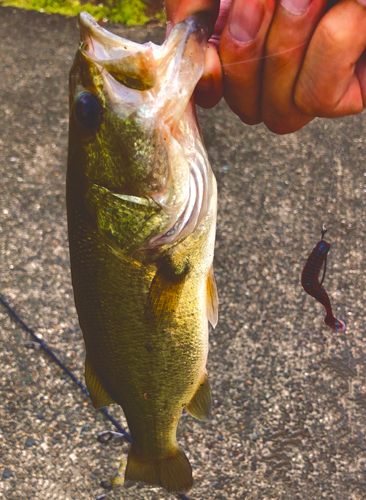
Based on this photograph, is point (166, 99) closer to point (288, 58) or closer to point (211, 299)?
point (288, 58)

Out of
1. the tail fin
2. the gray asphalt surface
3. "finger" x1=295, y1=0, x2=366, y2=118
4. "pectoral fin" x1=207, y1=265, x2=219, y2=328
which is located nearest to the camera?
"finger" x1=295, y1=0, x2=366, y2=118

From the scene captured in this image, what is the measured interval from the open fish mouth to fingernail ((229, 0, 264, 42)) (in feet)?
0.21

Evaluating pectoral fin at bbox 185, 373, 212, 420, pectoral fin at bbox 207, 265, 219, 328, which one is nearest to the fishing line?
pectoral fin at bbox 185, 373, 212, 420

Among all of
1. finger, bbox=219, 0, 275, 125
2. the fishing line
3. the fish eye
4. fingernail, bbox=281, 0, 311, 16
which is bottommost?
the fishing line

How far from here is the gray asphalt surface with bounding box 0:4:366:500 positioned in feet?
7.05

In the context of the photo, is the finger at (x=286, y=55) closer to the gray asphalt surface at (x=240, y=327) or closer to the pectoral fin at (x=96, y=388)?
the pectoral fin at (x=96, y=388)

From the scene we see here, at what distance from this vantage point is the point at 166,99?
91 cm

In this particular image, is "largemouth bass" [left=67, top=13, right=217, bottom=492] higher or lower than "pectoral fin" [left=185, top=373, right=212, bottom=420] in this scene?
higher

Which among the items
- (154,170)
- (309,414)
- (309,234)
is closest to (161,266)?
(154,170)

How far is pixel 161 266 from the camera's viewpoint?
1.10 metres

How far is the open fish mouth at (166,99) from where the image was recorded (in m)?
0.87

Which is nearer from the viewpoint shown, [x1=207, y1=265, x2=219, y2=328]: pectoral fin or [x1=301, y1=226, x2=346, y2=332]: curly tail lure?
[x1=207, y1=265, x2=219, y2=328]: pectoral fin

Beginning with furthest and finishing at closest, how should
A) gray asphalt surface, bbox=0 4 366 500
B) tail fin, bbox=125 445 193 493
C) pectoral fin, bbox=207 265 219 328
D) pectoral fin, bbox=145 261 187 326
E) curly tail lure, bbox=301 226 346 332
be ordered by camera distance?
gray asphalt surface, bbox=0 4 366 500 < tail fin, bbox=125 445 193 493 < curly tail lure, bbox=301 226 346 332 < pectoral fin, bbox=207 265 219 328 < pectoral fin, bbox=145 261 187 326

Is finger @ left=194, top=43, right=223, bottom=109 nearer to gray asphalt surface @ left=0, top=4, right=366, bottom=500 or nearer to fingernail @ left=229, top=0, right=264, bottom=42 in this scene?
fingernail @ left=229, top=0, right=264, bottom=42
